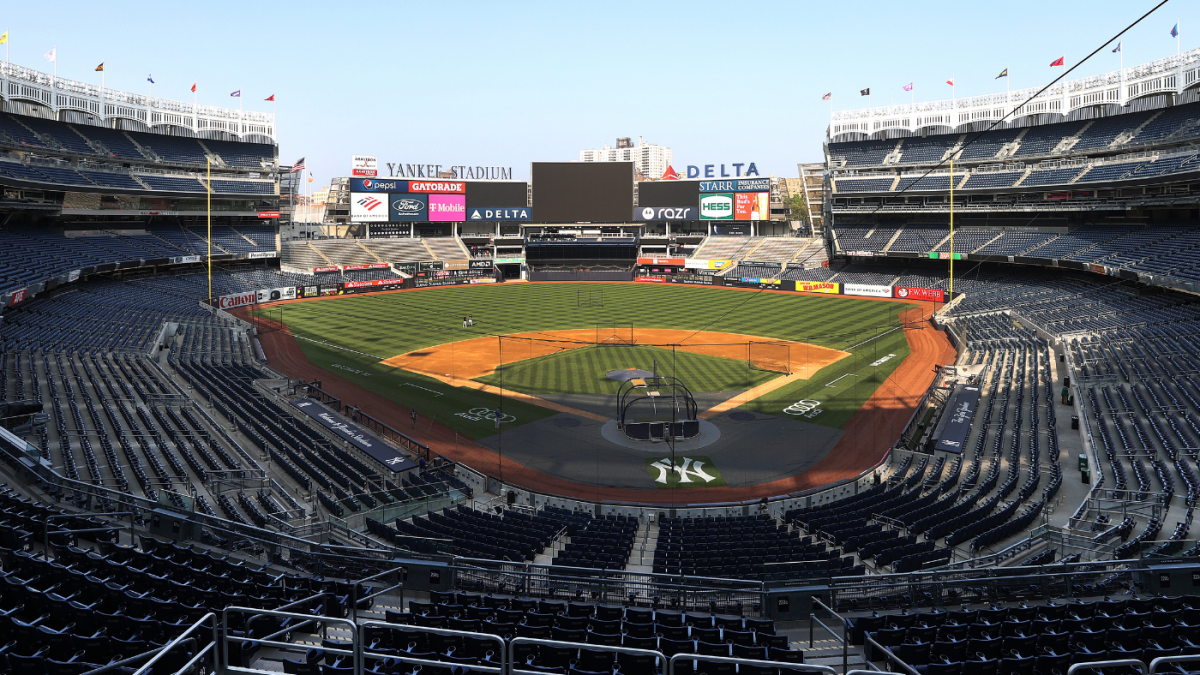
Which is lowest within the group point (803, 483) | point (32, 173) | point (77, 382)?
point (803, 483)

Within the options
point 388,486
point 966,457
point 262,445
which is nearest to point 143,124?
point 262,445

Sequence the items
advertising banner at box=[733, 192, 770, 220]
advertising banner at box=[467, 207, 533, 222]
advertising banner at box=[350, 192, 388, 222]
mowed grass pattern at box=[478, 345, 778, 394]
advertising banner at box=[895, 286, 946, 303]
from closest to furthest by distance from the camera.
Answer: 1. mowed grass pattern at box=[478, 345, 778, 394]
2. advertising banner at box=[895, 286, 946, 303]
3. advertising banner at box=[350, 192, 388, 222]
4. advertising banner at box=[733, 192, 770, 220]
5. advertising banner at box=[467, 207, 533, 222]

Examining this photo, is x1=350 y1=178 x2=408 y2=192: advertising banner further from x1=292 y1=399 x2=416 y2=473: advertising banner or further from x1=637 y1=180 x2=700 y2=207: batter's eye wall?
x1=292 y1=399 x2=416 y2=473: advertising banner

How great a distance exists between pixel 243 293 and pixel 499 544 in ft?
193

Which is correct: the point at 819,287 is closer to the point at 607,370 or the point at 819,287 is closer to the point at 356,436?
the point at 607,370

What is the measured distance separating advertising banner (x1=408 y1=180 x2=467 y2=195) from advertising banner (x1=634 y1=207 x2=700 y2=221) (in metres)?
23.8

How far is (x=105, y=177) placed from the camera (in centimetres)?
6688

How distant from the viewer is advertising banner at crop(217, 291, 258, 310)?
206 ft

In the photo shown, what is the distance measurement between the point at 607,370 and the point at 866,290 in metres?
43.0

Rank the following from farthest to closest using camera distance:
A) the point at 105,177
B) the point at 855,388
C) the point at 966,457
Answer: the point at 105,177 → the point at 855,388 → the point at 966,457

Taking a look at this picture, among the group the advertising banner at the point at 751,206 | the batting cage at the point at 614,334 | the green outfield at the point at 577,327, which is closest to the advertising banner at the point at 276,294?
the green outfield at the point at 577,327

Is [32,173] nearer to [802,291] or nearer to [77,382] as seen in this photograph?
[77,382]

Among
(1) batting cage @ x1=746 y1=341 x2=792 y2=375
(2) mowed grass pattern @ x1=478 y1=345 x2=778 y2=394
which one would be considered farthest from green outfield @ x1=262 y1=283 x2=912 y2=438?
(1) batting cage @ x1=746 y1=341 x2=792 y2=375

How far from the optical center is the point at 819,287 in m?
77.8
